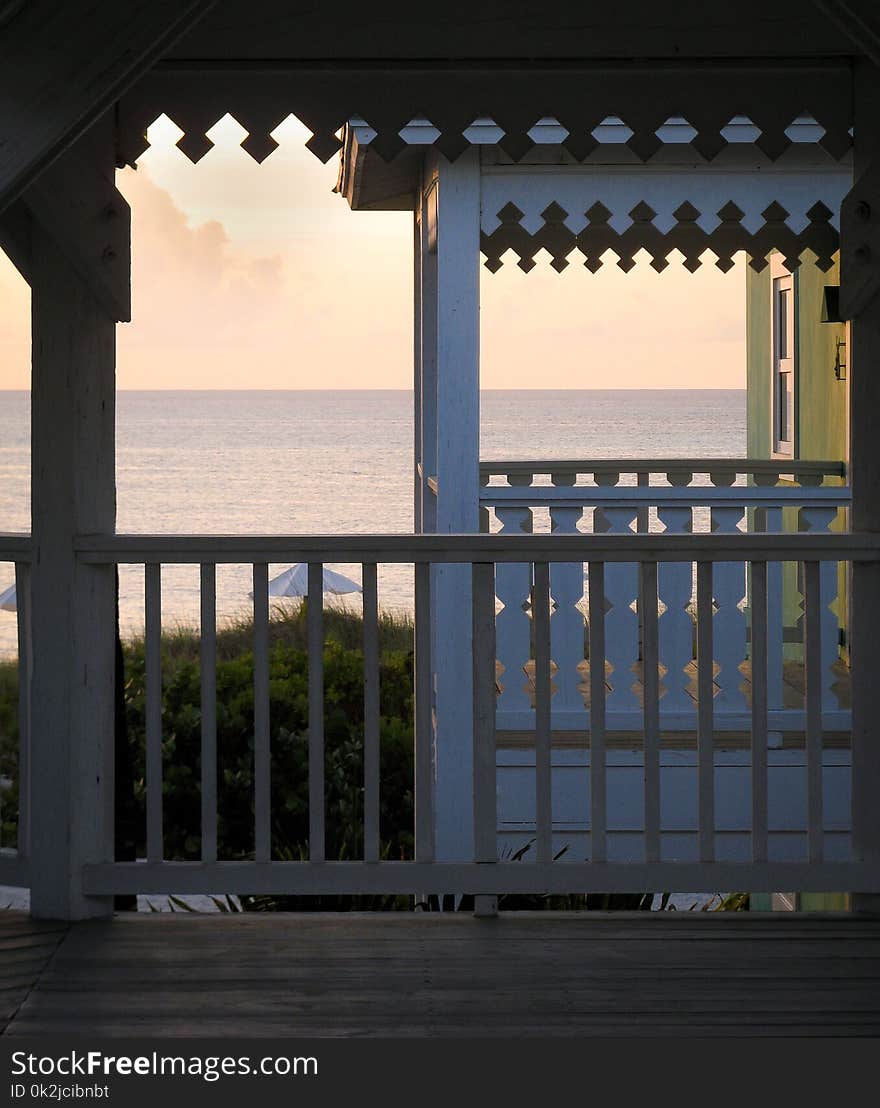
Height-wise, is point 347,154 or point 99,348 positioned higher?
point 347,154

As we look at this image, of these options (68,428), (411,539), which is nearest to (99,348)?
(68,428)

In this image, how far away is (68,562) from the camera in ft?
12.3

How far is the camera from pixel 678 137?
579 cm

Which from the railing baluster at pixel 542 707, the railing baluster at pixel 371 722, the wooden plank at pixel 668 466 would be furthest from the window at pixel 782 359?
the railing baluster at pixel 371 722

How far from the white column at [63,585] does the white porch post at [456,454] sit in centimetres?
245

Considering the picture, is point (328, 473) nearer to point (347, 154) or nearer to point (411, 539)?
point (347, 154)

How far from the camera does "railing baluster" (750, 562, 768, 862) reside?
12.4ft

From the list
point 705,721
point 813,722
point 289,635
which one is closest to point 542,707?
point 705,721

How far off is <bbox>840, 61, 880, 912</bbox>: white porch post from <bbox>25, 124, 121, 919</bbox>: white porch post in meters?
1.92

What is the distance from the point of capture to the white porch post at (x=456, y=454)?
19.9ft

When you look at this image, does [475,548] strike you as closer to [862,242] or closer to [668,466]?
[862,242]

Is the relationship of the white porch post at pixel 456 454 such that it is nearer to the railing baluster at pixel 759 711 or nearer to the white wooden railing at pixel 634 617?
the white wooden railing at pixel 634 617

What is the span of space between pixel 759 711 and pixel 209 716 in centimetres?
145

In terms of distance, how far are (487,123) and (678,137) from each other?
81 centimetres
